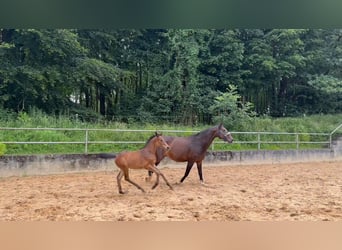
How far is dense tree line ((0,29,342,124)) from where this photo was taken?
979 centimetres

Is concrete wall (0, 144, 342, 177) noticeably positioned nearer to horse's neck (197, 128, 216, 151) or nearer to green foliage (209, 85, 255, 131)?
horse's neck (197, 128, 216, 151)

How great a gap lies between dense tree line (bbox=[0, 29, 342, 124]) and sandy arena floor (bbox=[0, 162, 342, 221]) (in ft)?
15.8

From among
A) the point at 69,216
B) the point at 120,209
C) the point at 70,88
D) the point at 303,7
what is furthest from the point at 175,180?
the point at 70,88

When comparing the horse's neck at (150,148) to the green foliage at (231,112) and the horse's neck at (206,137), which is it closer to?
the horse's neck at (206,137)

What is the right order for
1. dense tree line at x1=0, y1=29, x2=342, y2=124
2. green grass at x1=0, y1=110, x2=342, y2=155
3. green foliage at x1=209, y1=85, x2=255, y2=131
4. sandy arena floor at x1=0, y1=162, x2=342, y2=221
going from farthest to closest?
green foliage at x1=209, y1=85, x2=255, y2=131 → dense tree line at x1=0, y1=29, x2=342, y2=124 → green grass at x1=0, y1=110, x2=342, y2=155 → sandy arena floor at x1=0, y1=162, x2=342, y2=221

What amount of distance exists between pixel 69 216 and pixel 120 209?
1.62 feet

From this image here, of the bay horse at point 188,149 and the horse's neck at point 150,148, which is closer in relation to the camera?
the horse's neck at point 150,148

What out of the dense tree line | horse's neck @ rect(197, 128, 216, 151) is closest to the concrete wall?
horse's neck @ rect(197, 128, 216, 151)

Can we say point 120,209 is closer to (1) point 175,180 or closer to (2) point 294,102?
(1) point 175,180

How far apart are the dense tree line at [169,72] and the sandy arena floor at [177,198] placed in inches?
190

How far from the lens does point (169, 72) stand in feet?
38.3

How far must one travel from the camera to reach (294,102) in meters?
14.4

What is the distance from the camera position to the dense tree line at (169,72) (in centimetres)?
979

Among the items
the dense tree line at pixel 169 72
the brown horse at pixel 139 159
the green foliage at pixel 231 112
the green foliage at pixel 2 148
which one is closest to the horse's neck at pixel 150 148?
the brown horse at pixel 139 159
